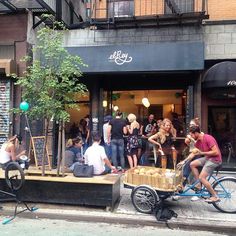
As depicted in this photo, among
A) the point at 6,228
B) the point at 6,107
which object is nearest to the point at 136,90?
the point at 6,107

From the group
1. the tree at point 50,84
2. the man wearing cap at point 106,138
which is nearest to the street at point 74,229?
the tree at point 50,84

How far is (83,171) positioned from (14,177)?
132cm

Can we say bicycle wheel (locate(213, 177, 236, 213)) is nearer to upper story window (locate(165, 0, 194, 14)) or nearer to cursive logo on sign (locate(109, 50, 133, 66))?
cursive logo on sign (locate(109, 50, 133, 66))

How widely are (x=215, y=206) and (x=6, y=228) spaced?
3839mm

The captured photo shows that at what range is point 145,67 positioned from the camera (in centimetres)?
1138

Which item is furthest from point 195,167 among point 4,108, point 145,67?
point 4,108

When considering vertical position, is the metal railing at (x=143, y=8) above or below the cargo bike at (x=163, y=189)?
above

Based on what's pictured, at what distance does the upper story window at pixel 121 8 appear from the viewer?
41.6ft

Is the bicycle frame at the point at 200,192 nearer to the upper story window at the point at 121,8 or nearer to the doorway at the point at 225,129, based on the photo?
the doorway at the point at 225,129

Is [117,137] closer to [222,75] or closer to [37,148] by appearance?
[37,148]

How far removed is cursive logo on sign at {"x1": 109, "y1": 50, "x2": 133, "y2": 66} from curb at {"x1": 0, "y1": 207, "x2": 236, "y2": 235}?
17.2 feet

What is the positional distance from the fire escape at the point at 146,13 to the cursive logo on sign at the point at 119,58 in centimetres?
97

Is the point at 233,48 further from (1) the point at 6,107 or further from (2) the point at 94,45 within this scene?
(1) the point at 6,107

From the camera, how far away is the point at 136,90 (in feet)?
41.7
